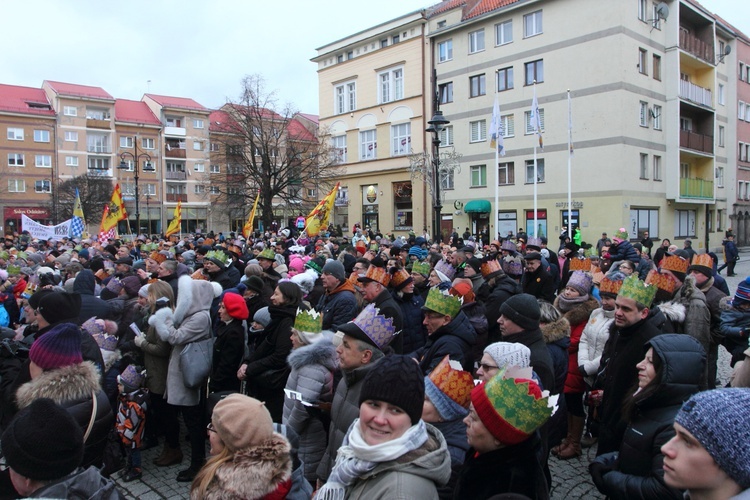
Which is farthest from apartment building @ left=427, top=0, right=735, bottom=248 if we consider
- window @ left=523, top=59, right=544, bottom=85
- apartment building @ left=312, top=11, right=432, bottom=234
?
apartment building @ left=312, top=11, right=432, bottom=234

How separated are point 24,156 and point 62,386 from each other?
64820 millimetres

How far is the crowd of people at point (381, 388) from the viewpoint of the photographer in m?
2.32

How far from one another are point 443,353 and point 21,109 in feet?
219

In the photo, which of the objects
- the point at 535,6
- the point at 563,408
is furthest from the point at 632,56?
the point at 563,408

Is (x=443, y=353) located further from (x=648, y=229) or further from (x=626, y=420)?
(x=648, y=229)

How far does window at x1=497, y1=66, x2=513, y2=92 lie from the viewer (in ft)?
108

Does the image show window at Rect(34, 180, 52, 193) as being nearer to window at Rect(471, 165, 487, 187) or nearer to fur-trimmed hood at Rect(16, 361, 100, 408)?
window at Rect(471, 165, 487, 187)

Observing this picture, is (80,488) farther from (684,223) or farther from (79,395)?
(684,223)

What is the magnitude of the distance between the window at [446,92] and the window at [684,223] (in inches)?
665

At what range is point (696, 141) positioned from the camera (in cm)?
3428

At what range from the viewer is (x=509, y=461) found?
238 cm

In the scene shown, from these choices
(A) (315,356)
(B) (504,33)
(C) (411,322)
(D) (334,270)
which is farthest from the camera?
(B) (504,33)

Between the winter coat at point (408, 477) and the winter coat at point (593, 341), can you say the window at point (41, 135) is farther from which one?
the winter coat at point (408, 477)

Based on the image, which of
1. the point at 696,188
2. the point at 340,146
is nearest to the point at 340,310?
the point at 696,188
